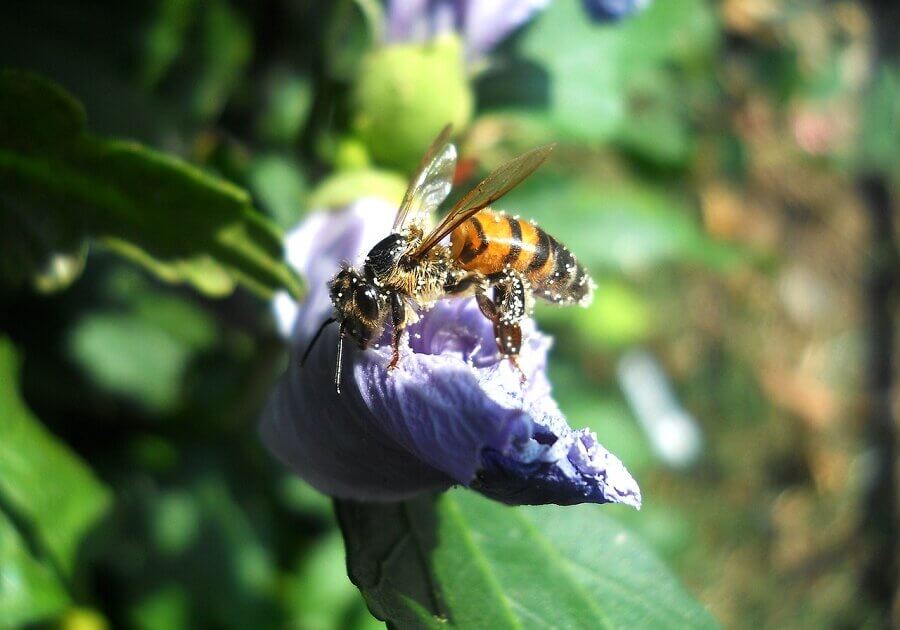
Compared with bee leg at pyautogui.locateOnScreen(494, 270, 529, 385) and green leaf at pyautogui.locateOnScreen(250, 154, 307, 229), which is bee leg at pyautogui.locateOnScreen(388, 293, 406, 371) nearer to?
bee leg at pyautogui.locateOnScreen(494, 270, 529, 385)

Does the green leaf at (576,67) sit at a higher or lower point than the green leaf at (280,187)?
higher

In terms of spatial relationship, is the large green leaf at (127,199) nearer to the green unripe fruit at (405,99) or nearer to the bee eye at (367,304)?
the bee eye at (367,304)

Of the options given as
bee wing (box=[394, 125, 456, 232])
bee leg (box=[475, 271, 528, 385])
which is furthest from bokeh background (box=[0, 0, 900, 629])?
bee leg (box=[475, 271, 528, 385])

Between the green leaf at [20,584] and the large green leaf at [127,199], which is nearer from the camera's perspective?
the large green leaf at [127,199]

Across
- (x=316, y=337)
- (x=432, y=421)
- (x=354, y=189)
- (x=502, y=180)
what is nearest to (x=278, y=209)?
(x=354, y=189)

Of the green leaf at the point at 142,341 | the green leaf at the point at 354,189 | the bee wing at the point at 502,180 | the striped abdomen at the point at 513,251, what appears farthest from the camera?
the green leaf at the point at 142,341

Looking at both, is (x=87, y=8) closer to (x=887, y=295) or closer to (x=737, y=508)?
(x=737, y=508)

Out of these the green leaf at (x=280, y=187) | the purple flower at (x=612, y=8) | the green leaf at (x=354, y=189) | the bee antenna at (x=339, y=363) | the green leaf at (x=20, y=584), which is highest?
the purple flower at (x=612, y=8)

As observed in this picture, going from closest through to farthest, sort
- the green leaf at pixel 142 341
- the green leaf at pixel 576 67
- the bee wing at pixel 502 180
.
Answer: the bee wing at pixel 502 180
the green leaf at pixel 576 67
the green leaf at pixel 142 341

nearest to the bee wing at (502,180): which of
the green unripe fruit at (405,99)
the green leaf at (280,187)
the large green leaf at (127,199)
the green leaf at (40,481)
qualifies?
the large green leaf at (127,199)
